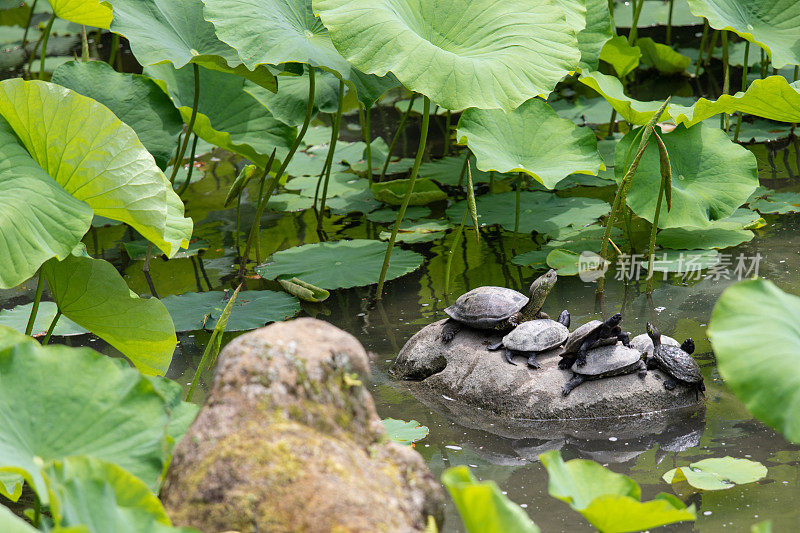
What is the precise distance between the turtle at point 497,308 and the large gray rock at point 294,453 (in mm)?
1576

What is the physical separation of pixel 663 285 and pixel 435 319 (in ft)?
4.37

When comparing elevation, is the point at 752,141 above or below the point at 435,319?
above

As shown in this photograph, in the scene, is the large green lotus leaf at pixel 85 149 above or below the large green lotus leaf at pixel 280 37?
below

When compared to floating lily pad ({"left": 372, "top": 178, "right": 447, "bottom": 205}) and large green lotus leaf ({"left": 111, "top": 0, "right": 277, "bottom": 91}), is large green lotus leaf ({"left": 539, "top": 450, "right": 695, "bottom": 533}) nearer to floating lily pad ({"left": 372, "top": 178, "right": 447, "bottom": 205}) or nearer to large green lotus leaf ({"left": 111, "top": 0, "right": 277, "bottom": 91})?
large green lotus leaf ({"left": 111, "top": 0, "right": 277, "bottom": 91})

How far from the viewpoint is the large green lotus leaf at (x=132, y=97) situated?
4.14 m

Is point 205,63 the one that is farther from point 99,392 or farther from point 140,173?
point 99,392

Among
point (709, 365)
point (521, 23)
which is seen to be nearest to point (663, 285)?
point (709, 365)

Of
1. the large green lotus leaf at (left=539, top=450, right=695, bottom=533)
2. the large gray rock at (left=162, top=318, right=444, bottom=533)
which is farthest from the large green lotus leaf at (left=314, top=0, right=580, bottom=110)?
the large green lotus leaf at (left=539, top=450, right=695, bottom=533)

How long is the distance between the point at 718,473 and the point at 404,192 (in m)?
3.23

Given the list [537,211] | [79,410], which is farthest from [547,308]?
[79,410]

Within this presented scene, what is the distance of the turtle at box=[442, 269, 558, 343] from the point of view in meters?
3.45

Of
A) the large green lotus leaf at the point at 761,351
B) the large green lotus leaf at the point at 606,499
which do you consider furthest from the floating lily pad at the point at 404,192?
the large green lotus leaf at the point at 606,499

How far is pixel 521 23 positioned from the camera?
4086 millimetres

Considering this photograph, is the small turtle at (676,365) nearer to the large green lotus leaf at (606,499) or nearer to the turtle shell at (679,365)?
the turtle shell at (679,365)
